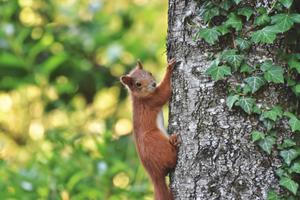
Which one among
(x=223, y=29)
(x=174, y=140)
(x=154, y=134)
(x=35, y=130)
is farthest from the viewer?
(x=35, y=130)

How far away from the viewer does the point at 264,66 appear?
2.49m

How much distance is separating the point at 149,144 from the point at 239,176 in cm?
63

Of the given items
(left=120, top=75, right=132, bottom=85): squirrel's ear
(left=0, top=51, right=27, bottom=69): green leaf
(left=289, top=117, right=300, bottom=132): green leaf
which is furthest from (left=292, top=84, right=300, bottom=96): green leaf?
(left=0, top=51, right=27, bottom=69): green leaf

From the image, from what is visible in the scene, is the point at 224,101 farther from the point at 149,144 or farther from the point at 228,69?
the point at 149,144

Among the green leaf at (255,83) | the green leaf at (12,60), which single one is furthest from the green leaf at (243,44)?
the green leaf at (12,60)

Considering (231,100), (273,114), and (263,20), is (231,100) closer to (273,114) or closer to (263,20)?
(273,114)

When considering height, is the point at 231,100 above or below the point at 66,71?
above

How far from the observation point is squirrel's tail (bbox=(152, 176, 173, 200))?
9.30ft

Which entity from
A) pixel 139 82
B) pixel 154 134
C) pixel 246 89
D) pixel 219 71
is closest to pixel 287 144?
pixel 246 89

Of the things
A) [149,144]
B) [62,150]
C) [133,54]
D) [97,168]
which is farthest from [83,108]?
[149,144]

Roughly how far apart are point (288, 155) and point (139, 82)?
1245mm

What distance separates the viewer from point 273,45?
2527mm

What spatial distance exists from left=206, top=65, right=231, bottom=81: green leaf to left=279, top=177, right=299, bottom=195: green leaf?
1.49 ft

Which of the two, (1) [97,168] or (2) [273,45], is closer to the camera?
(2) [273,45]
